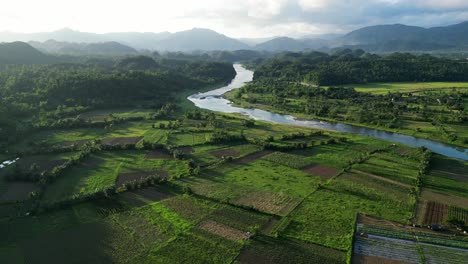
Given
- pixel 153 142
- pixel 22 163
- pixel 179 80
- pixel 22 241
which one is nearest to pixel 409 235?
pixel 22 241

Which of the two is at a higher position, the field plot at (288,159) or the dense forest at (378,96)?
the dense forest at (378,96)

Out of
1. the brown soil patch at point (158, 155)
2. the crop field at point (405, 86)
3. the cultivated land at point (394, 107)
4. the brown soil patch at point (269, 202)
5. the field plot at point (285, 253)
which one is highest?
the crop field at point (405, 86)

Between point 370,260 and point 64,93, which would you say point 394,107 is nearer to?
point 370,260

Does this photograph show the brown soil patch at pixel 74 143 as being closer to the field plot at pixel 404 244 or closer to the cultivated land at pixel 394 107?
the field plot at pixel 404 244

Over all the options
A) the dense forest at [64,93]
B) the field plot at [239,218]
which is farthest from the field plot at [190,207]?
the dense forest at [64,93]

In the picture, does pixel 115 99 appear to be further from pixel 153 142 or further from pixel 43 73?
pixel 153 142

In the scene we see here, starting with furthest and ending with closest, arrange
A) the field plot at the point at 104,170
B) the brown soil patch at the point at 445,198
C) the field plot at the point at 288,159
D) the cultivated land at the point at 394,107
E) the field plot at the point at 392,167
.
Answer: the cultivated land at the point at 394,107 < the field plot at the point at 288,159 < the field plot at the point at 392,167 < the field plot at the point at 104,170 < the brown soil patch at the point at 445,198

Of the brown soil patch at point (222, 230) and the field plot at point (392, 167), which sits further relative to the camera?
the field plot at point (392, 167)

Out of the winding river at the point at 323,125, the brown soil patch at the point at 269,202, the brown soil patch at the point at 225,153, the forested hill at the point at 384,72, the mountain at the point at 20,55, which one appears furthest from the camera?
the mountain at the point at 20,55

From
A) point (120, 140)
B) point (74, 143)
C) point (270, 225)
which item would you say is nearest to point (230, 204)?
point (270, 225)
